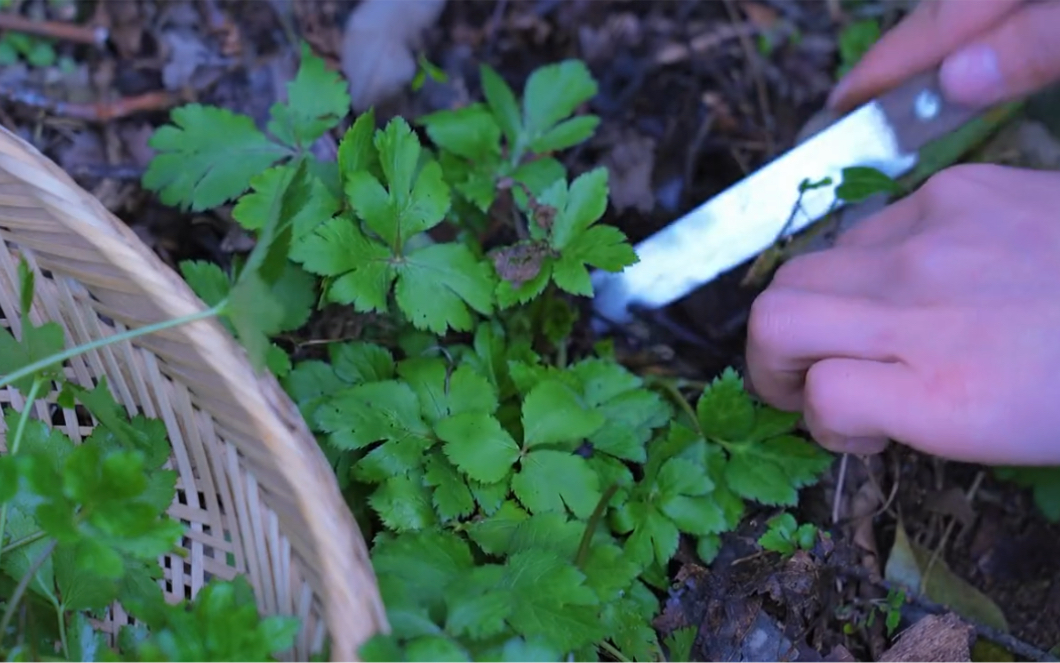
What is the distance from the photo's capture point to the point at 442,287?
193cm

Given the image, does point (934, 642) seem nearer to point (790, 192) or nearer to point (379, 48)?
point (790, 192)

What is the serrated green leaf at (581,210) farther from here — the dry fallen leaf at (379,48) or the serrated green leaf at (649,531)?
the dry fallen leaf at (379,48)

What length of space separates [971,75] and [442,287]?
1203mm

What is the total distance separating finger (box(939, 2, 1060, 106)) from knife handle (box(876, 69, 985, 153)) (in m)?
0.02

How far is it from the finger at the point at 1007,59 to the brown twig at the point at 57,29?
218 centimetres

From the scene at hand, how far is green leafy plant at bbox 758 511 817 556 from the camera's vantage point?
6.16 feet

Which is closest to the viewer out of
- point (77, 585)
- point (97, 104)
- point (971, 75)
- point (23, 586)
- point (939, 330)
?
point (23, 586)

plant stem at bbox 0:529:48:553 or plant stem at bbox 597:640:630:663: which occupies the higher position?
plant stem at bbox 0:529:48:553

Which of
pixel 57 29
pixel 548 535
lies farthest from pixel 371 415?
pixel 57 29

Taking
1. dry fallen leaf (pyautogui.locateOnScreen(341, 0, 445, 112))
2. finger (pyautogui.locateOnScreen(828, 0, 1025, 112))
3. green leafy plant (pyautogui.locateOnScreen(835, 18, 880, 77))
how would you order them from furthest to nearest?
green leafy plant (pyautogui.locateOnScreen(835, 18, 880, 77)), dry fallen leaf (pyautogui.locateOnScreen(341, 0, 445, 112)), finger (pyautogui.locateOnScreen(828, 0, 1025, 112))

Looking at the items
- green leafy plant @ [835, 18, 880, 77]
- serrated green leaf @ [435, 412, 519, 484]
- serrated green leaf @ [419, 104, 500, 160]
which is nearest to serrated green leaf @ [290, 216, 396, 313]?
serrated green leaf @ [435, 412, 519, 484]

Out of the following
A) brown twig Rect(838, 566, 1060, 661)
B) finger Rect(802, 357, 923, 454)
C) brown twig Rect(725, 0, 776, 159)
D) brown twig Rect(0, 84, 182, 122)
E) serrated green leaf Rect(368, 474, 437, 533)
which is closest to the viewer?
finger Rect(802, 357, 923, 454)

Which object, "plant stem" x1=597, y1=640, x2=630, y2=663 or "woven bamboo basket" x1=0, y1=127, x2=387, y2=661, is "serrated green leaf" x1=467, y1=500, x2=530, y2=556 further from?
"woven bamboo basket" x1=0, y1=127, x2=387, y2=661

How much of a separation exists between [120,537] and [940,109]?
181 centimetres
